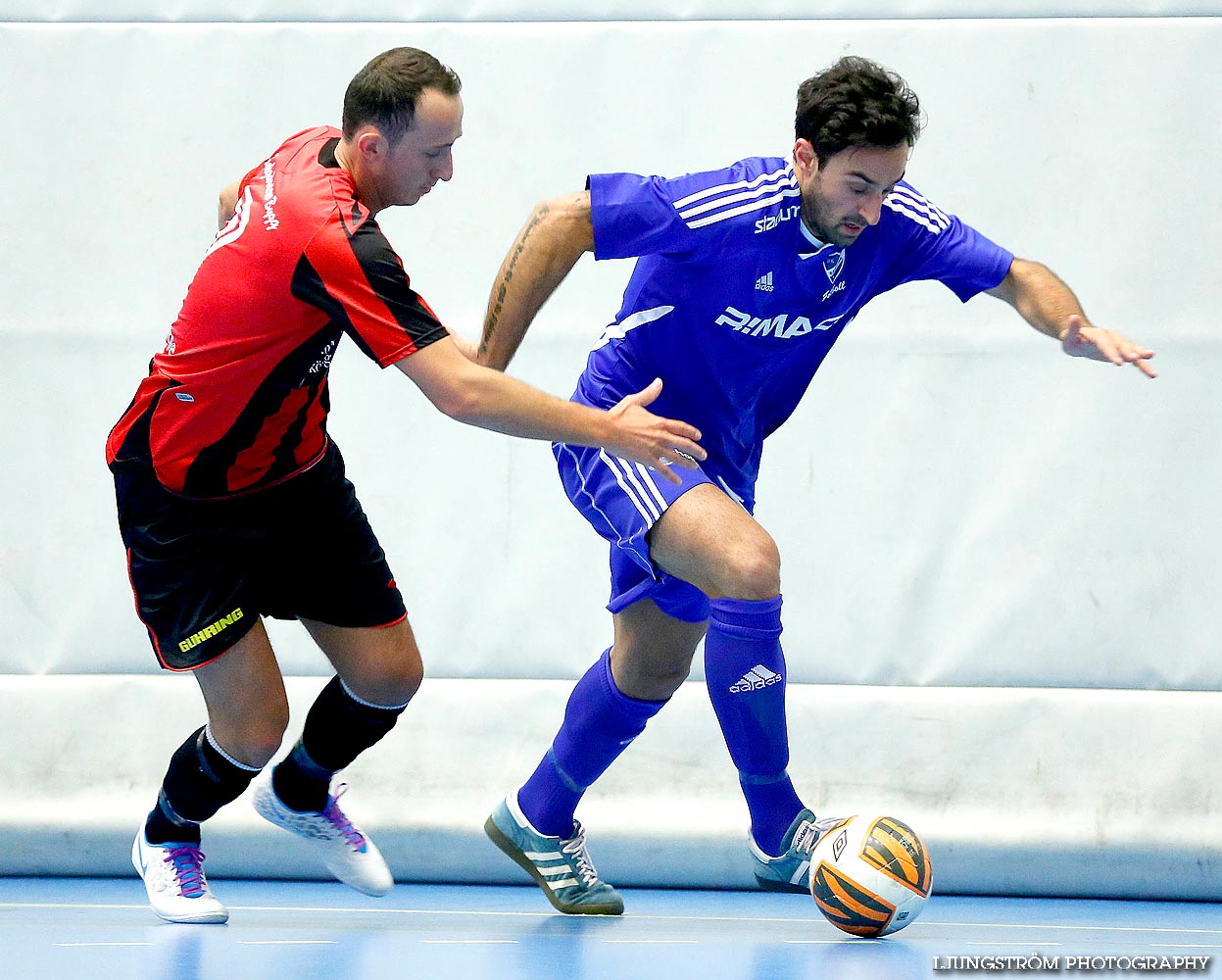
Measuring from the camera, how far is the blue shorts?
3412 mm

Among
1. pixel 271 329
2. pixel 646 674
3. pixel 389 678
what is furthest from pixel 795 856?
pixel 271 329

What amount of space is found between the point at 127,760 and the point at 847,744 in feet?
7.35

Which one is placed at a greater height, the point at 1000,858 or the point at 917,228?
the point at 917,228

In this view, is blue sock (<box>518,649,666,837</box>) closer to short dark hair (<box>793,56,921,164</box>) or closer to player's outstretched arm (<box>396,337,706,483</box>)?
player's outstretched arm (<box>396,337,706,483</box>)

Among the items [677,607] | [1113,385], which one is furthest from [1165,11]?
[677,607]

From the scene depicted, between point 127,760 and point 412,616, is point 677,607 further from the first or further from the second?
point 127,760

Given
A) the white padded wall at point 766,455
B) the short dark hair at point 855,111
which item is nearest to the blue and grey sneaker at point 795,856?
the white padded wall at point 766,455

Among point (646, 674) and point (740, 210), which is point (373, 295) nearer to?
point (740, 210)

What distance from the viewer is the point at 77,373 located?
486cm

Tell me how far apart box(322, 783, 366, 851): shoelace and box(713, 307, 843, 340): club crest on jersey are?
157 centimetres

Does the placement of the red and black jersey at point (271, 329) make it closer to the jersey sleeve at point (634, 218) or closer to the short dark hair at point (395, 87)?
the short dark hair at point (395, 87)

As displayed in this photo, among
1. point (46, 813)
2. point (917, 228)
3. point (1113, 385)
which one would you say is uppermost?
point (917, 228)

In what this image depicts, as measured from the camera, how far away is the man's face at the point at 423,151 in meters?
3.25

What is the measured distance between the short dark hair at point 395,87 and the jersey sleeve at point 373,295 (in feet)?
1.02
